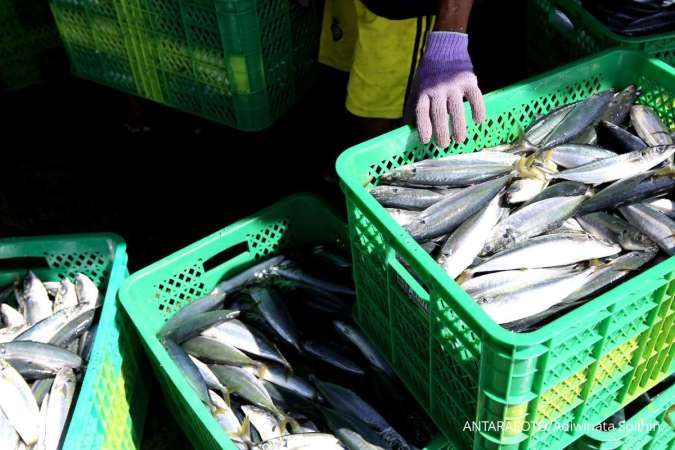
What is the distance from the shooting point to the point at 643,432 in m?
2.17

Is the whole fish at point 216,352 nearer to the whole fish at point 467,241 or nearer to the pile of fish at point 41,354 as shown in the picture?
the pile of fish at point 41,354

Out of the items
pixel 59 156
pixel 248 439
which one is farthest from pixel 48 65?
pixel 248 439

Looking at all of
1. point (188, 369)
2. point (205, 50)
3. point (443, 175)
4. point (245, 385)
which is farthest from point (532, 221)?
point (205, 50)

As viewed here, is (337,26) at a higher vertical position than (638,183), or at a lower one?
higher

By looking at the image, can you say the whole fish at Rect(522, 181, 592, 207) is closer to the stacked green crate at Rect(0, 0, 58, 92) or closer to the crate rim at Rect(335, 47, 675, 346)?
the crate rim at Rect(335, 47, 675, 346)

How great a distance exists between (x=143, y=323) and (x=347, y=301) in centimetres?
79

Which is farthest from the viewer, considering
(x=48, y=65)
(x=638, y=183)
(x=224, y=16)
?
(x=48, y=65)

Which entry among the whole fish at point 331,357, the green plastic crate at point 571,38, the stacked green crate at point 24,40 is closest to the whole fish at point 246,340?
the whole fish at point 331,357

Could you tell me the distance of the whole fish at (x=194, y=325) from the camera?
2.57 meters

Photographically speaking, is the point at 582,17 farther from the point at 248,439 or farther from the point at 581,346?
the point at 248,439

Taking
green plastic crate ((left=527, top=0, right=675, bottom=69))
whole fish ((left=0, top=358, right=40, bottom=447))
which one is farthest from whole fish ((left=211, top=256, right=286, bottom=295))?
green plastic crate ((left=527, top=0, right=675, bottom=69))

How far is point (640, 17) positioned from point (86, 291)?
8.47 feet

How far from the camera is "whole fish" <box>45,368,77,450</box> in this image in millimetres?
2289

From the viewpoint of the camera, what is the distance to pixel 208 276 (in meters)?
2.83
